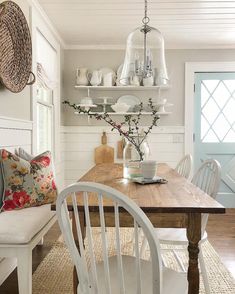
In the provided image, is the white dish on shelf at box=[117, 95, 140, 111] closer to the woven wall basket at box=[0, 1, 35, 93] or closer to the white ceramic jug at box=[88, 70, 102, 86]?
the white ceramic jug at box=[88, 70, 102, 86]

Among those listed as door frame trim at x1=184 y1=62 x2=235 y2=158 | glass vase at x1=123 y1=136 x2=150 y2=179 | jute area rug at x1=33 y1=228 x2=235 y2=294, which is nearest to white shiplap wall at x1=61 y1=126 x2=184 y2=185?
door frame trim at x1=184 y1=62 x2=235 y2=158

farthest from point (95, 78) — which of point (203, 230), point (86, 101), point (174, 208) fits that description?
point (174, 208)

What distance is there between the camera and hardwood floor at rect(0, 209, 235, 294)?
238 cm

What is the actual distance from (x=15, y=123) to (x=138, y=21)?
73.6 inches

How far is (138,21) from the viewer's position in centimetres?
371

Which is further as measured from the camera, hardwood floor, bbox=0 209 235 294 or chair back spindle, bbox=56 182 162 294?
hardwood floor, bbox=0 209 235 294

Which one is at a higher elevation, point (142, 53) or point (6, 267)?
point (142, 53)

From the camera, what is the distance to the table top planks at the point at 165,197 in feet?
4.57

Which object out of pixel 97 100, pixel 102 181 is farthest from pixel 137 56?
pixel 97 100

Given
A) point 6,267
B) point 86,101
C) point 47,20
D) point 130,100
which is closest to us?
point 6,267

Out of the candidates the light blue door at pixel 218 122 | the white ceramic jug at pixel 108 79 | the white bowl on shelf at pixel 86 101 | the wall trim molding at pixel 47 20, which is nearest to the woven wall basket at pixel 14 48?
the wall trim molding at pixel 47 20

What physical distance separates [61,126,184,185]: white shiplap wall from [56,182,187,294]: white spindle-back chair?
3.16m

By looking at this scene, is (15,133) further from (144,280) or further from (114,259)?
(144,280)

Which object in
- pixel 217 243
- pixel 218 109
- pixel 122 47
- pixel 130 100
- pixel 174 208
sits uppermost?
pixel 122 47
